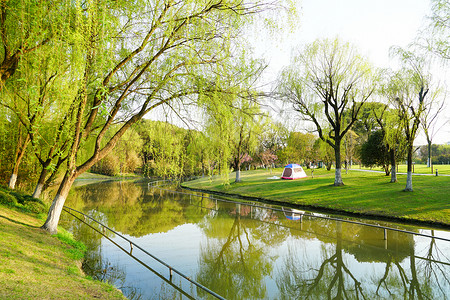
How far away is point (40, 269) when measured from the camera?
5.44 metres

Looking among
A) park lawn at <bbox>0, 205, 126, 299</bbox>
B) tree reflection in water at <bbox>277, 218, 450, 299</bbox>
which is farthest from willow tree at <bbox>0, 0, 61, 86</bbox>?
tree reflection in water at <bbox>277, 218, 450, 299</bbox>

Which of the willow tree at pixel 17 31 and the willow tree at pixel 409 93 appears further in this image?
the willow tree at pixel 409 93

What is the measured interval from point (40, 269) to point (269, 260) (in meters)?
6.06

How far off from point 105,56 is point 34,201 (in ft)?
32.5

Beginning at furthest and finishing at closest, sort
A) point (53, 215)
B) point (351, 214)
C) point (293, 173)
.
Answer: point (293, 173), point (351, 214), point (53, 215)

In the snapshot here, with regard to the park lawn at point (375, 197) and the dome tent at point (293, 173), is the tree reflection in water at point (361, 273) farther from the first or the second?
the dome tent at point (293, 173)

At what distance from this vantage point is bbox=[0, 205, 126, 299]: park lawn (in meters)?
4.41

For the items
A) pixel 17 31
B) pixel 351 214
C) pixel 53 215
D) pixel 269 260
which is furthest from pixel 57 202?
pixel 351 214

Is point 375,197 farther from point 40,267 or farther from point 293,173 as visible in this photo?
point 40,267

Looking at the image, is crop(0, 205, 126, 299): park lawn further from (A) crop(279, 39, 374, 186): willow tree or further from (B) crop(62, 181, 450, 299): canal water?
(A) crop(279, 39, 374, 186): willow tree

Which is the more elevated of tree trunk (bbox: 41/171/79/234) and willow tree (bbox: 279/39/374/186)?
willow tree (bbox: 279/39/374/186)

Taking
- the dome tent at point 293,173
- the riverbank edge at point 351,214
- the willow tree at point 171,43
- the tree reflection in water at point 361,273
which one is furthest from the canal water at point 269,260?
the dome tent at point 293,173

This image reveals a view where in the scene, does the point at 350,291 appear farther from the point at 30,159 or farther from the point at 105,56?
the point at 30,159

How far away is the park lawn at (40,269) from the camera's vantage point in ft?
14.5
